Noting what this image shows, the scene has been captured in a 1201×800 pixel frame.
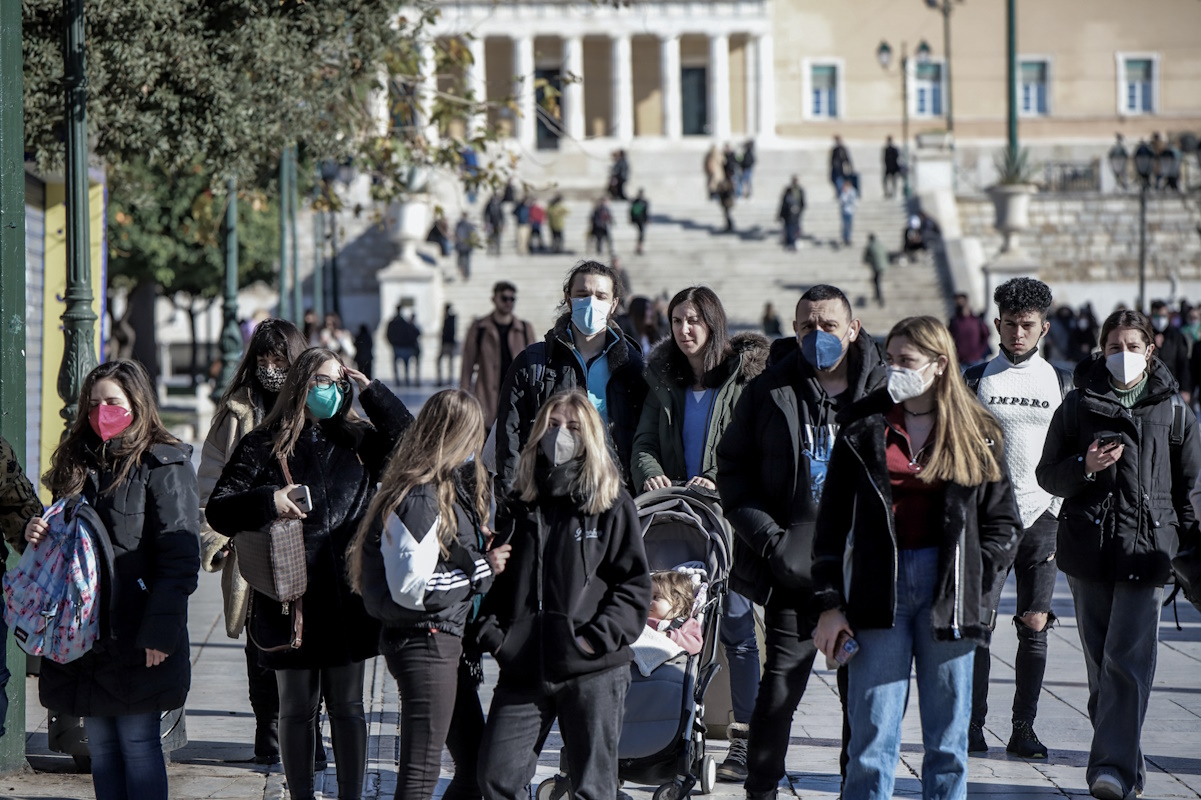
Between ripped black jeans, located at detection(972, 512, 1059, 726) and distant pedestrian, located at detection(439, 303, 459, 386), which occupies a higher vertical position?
distant pedestrian, located at detection(439, 303, 459, 386)

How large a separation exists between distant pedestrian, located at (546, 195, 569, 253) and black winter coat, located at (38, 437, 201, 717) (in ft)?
98.2

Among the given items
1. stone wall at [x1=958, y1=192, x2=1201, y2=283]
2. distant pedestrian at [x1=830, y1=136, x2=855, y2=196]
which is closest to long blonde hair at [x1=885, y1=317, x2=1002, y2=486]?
stone wall at [x1=958, y1=192, x2=1201, y2=283]

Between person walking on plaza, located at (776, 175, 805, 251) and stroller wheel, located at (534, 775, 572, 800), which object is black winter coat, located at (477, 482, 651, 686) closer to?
stroller wheel, located at (534, 775, 572, 800)

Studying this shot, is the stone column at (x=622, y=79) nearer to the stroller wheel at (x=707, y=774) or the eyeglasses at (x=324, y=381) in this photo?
the stroller wheel at (x=707, y=774)

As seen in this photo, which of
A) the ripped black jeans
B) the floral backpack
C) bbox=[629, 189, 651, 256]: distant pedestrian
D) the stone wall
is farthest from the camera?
the stone wall

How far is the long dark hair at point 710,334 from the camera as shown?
6844 mm

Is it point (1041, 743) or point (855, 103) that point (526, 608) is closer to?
point (1041, 743)

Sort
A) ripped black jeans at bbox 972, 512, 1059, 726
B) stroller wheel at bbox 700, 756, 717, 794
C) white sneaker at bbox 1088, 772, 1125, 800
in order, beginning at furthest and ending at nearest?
ripped black jeans at bbox 972, 512, 1059, 726 < stroller wheel at bbox 700, 756, 717, 794 < white sneaker at bbox 1088, 772, 1125, 800

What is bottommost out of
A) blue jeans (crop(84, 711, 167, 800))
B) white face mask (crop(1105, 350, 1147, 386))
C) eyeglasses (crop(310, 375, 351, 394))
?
blue jeans (crop(84, 711, 167, 800))

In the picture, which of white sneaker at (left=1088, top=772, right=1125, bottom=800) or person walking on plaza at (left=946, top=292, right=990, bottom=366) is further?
person walking on plaza at (left=946, top=292, right=990, bottom=366)

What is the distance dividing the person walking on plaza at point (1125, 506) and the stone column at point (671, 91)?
57.9 m

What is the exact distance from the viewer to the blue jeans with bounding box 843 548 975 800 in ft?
16.3

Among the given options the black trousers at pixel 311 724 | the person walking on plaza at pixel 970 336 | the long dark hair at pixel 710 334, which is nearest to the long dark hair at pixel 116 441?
the black trousers at pixel 311 724

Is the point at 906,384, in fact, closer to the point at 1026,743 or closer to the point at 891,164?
the point at 1026,743
